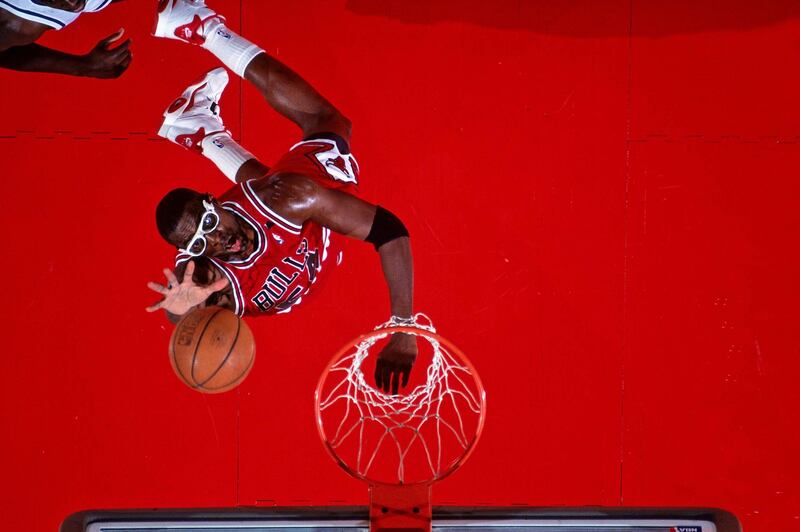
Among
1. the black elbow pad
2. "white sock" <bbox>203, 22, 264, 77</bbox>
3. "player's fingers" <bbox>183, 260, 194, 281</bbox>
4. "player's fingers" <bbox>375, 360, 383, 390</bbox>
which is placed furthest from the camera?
"white sock" <bbox>203, 22, 264, 77</bbox>

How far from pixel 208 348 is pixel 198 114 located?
1361 mm

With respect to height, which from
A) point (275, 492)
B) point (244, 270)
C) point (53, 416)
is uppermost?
point (244, 270)

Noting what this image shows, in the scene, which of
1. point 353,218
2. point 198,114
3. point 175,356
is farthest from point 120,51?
point 175,356

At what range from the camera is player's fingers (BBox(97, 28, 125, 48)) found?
359cm

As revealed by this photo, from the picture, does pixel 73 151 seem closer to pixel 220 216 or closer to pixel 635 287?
pixel 220 216

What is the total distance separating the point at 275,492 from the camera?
3.67 metres

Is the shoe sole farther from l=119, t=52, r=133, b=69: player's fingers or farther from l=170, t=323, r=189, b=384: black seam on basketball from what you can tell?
l=170, t=323, r=189, b=384: black seam on basketball

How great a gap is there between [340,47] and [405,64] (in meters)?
0.32

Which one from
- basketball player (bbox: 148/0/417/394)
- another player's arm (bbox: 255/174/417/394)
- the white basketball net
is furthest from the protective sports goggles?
the white basketball net

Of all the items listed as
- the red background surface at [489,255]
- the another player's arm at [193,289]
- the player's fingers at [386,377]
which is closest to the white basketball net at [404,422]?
the red background surface at [489,255]

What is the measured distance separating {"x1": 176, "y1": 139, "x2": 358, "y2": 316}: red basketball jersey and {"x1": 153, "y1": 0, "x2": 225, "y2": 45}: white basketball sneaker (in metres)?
0.69

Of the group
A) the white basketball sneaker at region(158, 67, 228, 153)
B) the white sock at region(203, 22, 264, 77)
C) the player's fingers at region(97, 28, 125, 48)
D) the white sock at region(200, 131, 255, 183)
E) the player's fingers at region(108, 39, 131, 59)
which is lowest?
the white sock at region(200, 131, 255, 183)

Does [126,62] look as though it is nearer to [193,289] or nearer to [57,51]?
[57,51]

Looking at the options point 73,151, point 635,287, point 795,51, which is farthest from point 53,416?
point 795,51
